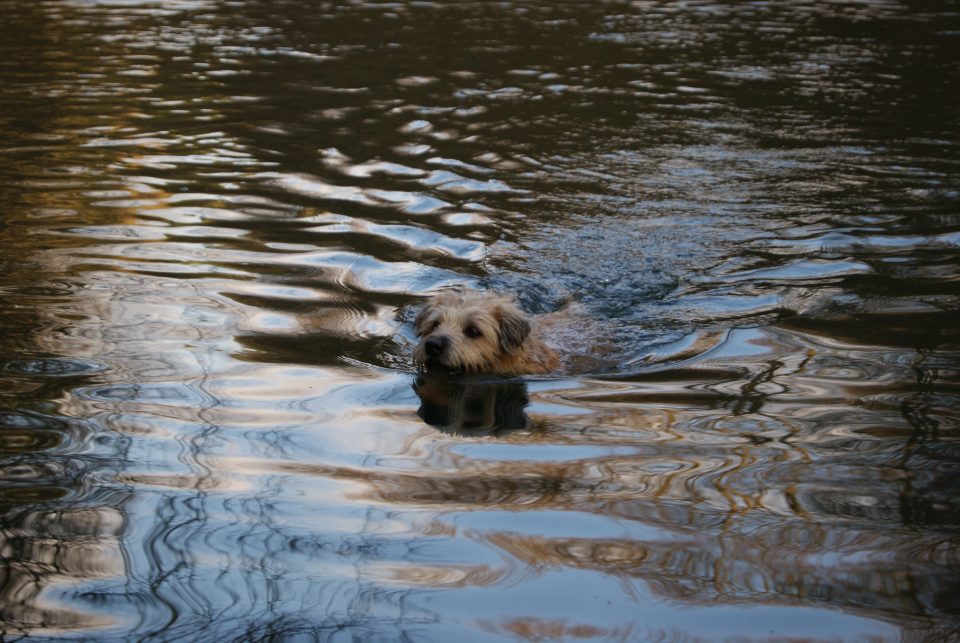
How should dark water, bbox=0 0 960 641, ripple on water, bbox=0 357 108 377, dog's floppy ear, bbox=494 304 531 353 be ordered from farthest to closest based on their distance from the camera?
1. dog's floppy ear, bbox=494 304 531 353
2. ripple on water, bbox=0 357 108 377
3. dark water, bbox=0 0 960 641

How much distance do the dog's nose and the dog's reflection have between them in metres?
0.20

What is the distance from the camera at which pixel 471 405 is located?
267 inches

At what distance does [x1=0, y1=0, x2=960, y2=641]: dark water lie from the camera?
436cm

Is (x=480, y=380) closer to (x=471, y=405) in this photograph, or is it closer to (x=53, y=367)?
(x=471, y=405)

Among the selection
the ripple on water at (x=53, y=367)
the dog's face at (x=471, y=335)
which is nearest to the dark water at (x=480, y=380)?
the ripple on water at (x=53, y=367)

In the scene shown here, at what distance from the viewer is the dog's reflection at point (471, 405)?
628 centimetres

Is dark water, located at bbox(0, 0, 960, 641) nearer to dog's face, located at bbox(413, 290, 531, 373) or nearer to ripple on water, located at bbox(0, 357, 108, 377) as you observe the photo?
ripple on water, located at bbox(0, 357, 108, 377)

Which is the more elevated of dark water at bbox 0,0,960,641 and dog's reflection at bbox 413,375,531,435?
dark water at bbox 0,0,960,641

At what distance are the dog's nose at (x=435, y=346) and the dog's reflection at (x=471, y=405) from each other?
0.67ft

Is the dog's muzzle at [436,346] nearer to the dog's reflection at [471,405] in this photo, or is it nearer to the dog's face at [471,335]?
the dog's face at [471,335]

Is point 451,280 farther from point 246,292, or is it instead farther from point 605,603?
point 605,603

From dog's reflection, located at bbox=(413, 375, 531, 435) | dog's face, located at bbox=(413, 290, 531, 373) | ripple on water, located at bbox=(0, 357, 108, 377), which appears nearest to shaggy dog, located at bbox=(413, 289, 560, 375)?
dog's face, located at bbox=(413, 290, 531, 373)

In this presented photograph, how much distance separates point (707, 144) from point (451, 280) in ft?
18.0

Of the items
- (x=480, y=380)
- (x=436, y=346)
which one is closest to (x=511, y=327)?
(x=480, y=380)
